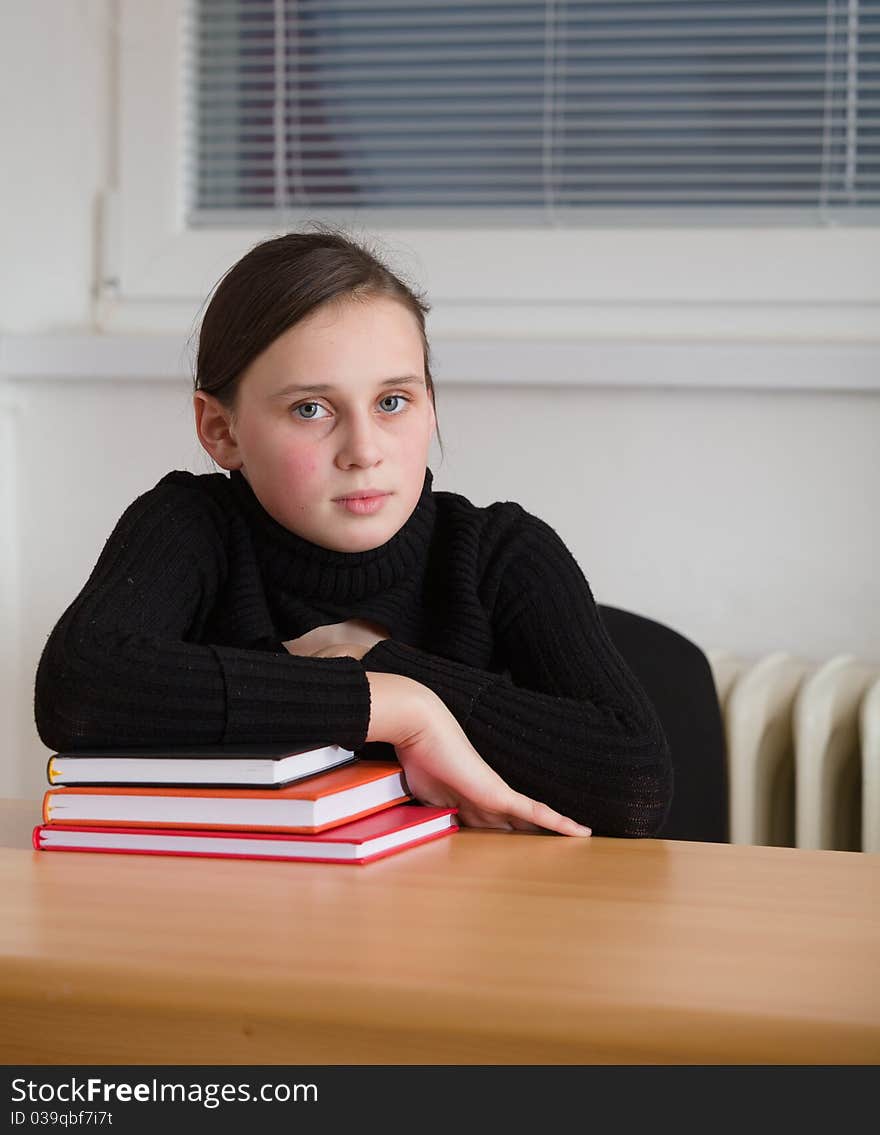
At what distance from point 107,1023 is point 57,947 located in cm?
6

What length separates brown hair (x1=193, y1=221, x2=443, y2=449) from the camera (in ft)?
3.70

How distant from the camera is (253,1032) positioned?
64 cm

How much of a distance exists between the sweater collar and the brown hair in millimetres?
114

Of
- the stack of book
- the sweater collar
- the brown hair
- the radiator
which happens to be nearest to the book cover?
the stack of book

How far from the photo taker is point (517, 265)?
1.98m

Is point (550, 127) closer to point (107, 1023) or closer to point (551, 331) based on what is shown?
point (551, 331)

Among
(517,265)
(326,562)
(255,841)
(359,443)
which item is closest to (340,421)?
(359,443)

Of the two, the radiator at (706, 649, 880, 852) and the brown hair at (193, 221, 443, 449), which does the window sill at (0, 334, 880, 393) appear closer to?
the radiator at (706, 649, 880, 852)

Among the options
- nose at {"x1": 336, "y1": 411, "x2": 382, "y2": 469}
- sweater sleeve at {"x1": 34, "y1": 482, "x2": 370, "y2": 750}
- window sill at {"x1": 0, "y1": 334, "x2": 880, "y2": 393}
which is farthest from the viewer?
window sill at {"x1": 0, "y1": 334, "x2": 880, "y2": 393}

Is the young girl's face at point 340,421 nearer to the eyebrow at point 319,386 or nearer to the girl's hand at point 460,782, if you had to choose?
the eyebrow at point 319,386

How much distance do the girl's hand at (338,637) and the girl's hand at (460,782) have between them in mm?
184

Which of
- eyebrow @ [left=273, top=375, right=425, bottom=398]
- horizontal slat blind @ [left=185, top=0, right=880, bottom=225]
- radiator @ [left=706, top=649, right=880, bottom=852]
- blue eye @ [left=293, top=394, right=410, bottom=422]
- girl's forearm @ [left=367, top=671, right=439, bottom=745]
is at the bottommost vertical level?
radiator @ [left=706, top=649, right=880, bottom=852]
